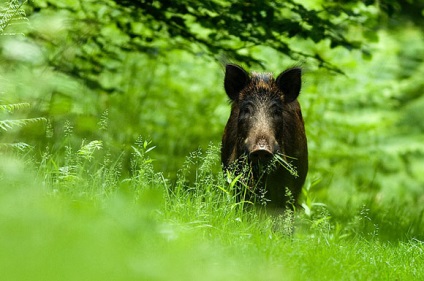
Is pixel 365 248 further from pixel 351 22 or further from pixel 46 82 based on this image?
pixel 351 22

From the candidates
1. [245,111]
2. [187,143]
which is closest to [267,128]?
[245,111]

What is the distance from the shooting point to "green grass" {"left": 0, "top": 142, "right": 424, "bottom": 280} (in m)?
3.09

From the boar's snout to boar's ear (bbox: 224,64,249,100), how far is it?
0.92 m

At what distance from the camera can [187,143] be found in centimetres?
895

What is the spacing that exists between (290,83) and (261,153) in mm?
1085

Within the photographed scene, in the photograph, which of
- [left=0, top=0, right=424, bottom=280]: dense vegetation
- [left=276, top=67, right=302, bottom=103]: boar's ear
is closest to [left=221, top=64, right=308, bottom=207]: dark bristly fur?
[left=276, top=67, right=302, bottom=103]: boar's ear

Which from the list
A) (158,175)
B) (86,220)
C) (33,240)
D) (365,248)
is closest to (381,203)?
(365,248)

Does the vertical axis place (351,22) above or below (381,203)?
above

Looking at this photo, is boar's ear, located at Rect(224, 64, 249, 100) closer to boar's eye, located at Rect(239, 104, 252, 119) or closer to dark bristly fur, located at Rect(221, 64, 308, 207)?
dark bristly fur, located at Rect(221, 64, 308, 207)

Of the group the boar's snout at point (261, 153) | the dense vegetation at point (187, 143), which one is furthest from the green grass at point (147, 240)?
the boar's snout at point (261, 153)

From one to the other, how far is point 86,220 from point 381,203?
6.30m

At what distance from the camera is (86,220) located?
369 centimetres

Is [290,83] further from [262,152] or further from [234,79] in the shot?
[262,152]

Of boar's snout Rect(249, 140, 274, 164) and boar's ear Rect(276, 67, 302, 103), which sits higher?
boar's ear Rect(276, 67, 302, 103)
